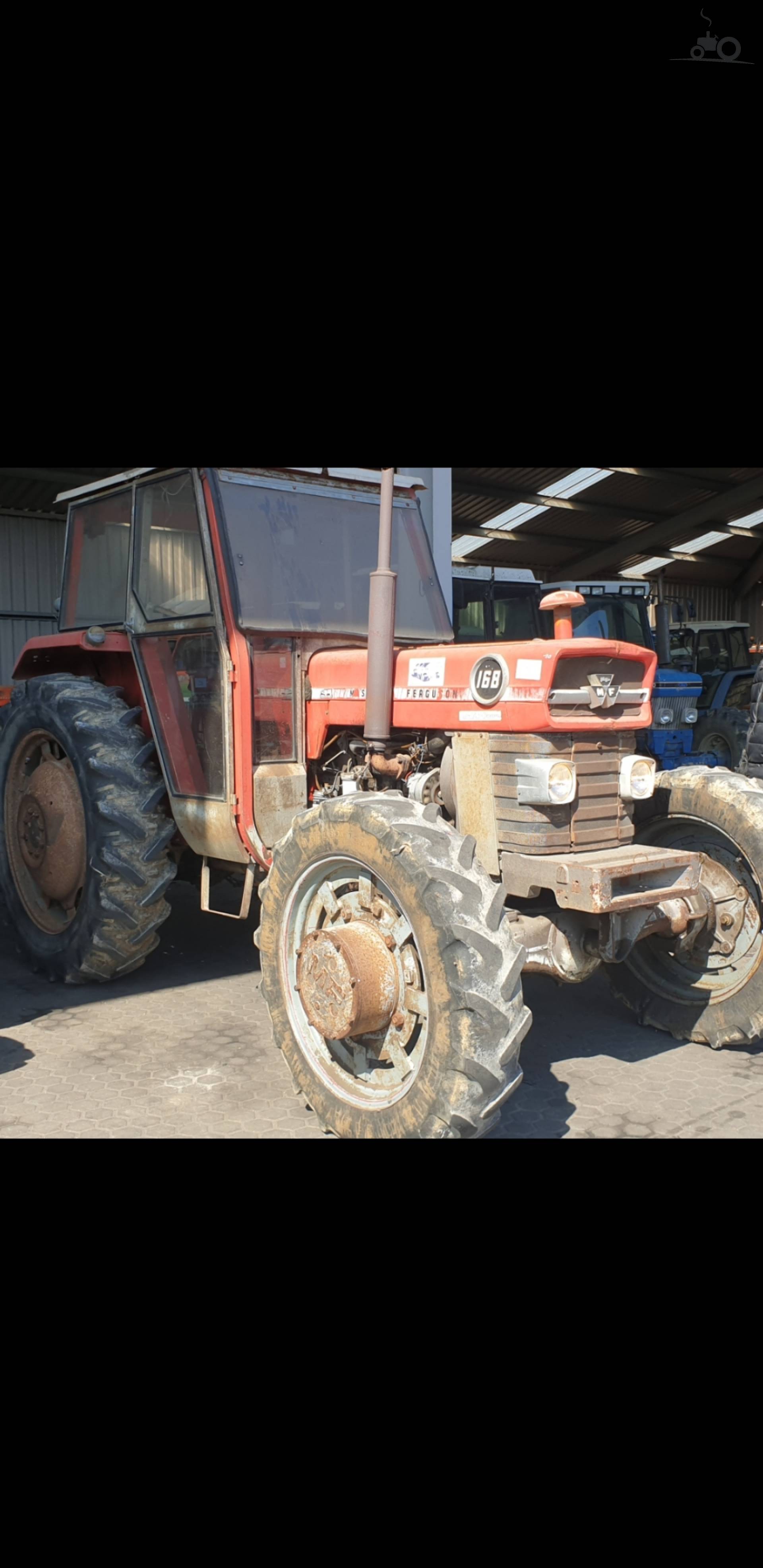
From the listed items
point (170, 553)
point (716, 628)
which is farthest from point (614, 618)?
point (170, 553)

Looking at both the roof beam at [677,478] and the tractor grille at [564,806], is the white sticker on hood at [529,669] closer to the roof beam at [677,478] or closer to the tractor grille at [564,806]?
the tractor grille at [564,806]

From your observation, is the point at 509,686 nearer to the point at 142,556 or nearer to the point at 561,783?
the point at 561,783

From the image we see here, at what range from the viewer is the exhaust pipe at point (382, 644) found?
148 inches

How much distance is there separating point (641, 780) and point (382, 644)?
1018mm

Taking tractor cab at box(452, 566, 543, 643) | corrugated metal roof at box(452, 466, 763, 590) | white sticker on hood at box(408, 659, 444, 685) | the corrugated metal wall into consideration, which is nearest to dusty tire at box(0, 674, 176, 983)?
white sticker on hood at box(408, 659, 444, 685)

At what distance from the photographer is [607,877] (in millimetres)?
3367

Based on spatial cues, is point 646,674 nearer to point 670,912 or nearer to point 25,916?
point 670,912

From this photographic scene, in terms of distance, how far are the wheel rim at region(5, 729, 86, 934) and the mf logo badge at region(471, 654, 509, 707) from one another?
2231 millimetres

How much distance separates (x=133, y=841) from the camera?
4.84 meters

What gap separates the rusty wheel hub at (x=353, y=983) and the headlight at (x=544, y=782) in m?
0.71

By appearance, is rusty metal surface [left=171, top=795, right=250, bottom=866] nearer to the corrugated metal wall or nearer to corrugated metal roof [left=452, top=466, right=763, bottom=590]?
the corrugated metal wall

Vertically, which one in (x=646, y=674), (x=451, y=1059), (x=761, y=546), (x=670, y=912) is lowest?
(x=451, y=1059)

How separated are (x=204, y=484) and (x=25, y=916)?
234 centimetres

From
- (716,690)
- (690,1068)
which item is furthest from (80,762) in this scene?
(716,690)
